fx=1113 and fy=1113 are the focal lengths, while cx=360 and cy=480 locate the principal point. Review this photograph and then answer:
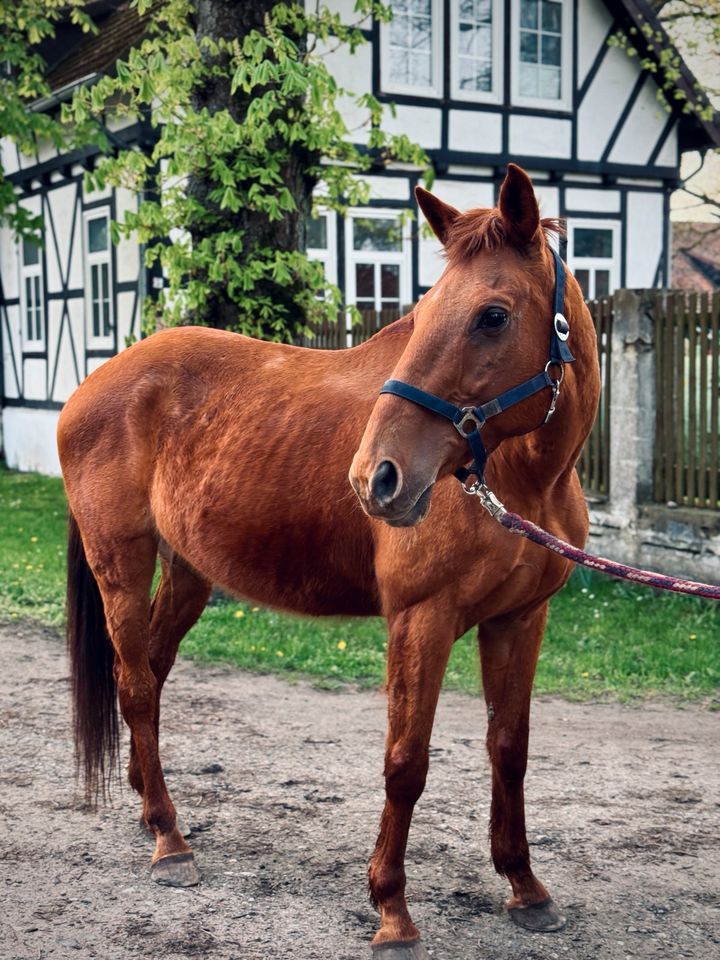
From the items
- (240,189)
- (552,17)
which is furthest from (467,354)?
(552,17)

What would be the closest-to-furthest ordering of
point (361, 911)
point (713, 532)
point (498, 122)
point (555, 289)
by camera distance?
point (555, 289) → point (361, 911) → point (713, 532) → point (498, 122)

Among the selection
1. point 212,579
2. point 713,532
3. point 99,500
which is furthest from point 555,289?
point 713,532

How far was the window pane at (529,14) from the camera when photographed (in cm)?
1633

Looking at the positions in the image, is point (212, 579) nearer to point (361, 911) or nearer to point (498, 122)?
point (361, 911)

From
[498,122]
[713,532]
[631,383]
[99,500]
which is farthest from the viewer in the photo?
[498,122]

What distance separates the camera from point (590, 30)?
16.8m

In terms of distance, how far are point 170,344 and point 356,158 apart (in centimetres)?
450

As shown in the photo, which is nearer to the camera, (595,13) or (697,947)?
(697,947)

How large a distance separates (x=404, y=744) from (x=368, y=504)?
0.84 meters

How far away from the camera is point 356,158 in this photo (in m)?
8.13

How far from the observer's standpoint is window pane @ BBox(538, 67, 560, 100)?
54.5ft

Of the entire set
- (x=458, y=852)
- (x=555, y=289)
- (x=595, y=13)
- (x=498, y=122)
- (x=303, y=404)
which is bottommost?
(x=458, y=852)

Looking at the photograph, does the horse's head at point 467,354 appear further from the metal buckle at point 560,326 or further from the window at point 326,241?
the window at point 326,241

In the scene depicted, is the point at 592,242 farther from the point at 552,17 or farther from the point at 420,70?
the point at 420,70
